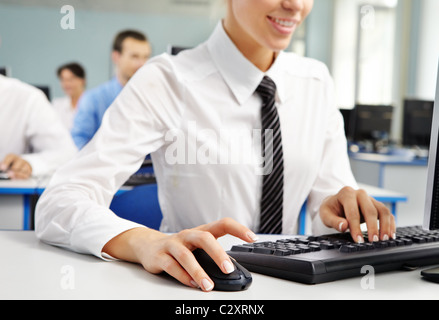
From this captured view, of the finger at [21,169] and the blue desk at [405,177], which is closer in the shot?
the finger at [21,169]

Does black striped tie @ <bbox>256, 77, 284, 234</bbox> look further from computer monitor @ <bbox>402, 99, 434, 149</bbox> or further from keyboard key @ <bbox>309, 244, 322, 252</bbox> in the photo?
computer monitor @ <bbox>402, 99, 434, 149</bbox>

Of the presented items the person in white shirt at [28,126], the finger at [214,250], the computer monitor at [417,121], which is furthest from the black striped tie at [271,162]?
the computer monitor at [417,121]

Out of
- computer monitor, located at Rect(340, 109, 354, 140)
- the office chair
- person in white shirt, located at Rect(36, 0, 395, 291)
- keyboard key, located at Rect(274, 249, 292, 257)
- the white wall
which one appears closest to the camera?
keyboard key, located at Rect(274, 249, 292, 257)

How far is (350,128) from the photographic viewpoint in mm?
6387

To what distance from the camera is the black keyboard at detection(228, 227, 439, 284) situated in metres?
0.80

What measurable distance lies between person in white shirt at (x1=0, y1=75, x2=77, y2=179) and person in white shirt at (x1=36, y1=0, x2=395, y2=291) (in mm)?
1565

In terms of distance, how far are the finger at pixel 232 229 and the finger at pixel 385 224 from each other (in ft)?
0.80

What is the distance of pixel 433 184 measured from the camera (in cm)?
89

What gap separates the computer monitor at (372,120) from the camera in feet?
19.7

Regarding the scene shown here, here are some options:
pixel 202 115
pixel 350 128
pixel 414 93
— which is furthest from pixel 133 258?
pixel 414 93

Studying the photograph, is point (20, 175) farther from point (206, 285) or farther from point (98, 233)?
point (206, 285)

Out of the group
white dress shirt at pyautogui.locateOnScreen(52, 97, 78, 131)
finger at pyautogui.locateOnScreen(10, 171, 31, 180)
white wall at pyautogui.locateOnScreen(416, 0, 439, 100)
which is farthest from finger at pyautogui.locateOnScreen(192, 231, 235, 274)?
white wall at pyautogui.locateOnScreen(416, 0, 439, 100)

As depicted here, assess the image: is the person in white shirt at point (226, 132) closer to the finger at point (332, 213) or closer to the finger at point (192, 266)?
the finger at point (332, 213)

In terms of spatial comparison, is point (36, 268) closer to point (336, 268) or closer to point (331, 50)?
point (336, 268)
